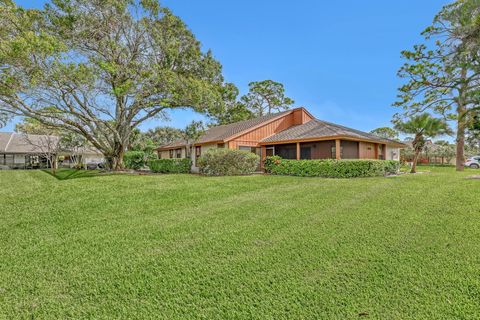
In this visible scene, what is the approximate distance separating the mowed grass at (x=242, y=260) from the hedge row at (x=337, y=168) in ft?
19.9

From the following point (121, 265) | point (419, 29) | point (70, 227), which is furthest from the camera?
point (419, 29)

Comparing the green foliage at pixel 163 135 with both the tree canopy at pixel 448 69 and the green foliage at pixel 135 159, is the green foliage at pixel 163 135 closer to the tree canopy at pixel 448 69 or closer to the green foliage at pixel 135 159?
the green foliage at pixel 135 159

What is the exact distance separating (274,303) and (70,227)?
4.73 meters

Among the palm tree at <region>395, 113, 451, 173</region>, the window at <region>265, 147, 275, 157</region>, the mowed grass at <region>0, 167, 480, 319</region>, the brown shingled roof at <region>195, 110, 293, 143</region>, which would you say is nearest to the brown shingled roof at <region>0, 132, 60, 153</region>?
the brown shingled roof at <region>195, 110, 293, 143</region>

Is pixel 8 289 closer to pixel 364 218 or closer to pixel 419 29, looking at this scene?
pixel 364 218

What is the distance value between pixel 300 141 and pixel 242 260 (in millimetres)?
14326

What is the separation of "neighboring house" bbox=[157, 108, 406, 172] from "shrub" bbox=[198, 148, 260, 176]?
326cm

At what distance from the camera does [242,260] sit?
3.68 m

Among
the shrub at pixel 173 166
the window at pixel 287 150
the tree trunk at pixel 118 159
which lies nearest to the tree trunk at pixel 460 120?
the window at pixel 287 150

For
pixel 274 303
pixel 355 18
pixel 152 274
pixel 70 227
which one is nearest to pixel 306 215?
pixel 274 303

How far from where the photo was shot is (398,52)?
70.1 feet

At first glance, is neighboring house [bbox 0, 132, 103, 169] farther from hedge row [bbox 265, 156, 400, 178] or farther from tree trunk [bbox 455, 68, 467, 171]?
tree trunk [bbox 455, 68, 467, 171]

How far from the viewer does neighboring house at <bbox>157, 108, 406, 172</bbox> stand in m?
16.5

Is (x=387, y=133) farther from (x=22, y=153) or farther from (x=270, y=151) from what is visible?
(x=22, y=153)
